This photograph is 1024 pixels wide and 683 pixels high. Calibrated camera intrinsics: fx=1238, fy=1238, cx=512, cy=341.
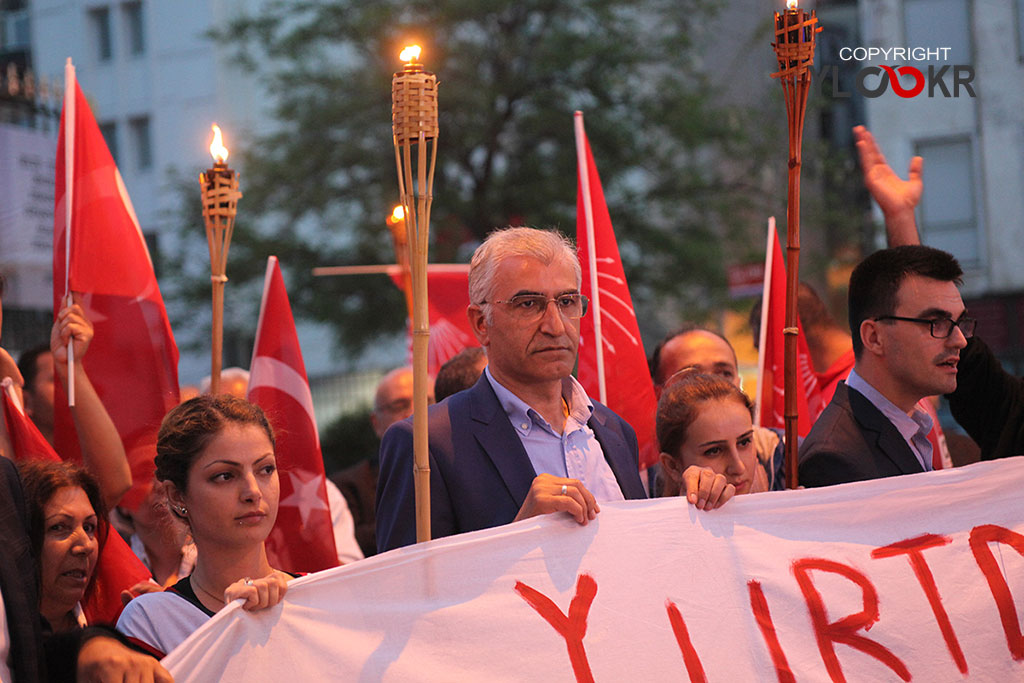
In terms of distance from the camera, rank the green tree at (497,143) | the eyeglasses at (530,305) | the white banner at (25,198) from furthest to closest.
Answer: the green tree at (497,143) → the white banner at (25,198) → the eyeglasses at (530,305)

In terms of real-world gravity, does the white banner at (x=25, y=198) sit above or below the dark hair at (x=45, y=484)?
above

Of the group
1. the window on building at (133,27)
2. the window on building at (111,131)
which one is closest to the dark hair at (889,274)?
the window on building at (111,131)

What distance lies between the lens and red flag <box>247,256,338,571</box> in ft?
14.6

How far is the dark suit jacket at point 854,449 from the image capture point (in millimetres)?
3291

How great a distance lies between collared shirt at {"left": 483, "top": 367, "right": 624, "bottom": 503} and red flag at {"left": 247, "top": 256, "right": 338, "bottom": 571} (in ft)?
4.79

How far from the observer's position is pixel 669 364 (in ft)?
16.1

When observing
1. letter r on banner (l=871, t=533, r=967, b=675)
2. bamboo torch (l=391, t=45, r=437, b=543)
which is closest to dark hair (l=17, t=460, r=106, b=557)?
bamboo torch (l=391, t=45, r=437, b=543)

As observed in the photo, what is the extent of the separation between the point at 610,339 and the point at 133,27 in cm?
2171

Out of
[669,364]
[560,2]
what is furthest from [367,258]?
[669,364]

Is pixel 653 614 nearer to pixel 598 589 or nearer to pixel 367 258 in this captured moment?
pixel 598 589

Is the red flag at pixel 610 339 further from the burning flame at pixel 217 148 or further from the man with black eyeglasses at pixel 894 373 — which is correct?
the burning flame at pixel 217 148

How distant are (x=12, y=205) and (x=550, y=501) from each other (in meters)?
11.4

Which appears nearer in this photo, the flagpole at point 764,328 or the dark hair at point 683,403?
the dark hair at point 683,403

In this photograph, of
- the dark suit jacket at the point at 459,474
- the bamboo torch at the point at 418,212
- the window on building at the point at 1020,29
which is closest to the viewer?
the bamboo torch at the point at 418,212
